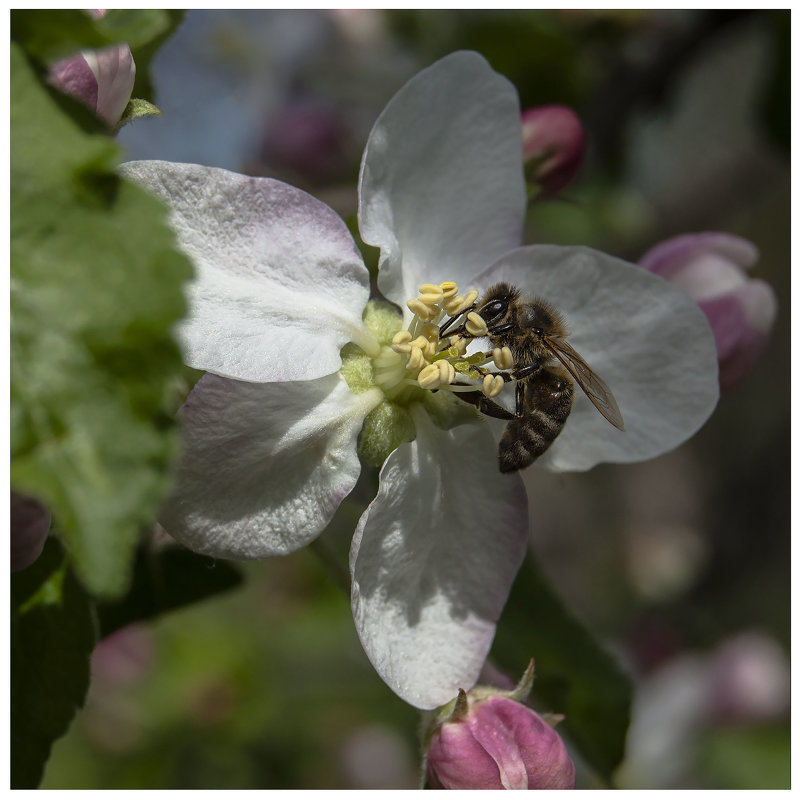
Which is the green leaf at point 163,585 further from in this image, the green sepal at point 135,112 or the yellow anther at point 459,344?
the green sepal at point 135,112

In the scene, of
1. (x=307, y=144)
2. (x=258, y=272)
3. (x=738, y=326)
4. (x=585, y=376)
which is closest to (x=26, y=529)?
(x=258, y=272)

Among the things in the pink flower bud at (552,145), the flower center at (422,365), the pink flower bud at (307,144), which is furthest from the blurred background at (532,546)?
the flower center at (422,365)

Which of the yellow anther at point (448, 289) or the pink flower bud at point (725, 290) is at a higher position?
the yellow anther at point (448, 289)

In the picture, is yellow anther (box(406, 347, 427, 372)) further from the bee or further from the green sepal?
the green sepal

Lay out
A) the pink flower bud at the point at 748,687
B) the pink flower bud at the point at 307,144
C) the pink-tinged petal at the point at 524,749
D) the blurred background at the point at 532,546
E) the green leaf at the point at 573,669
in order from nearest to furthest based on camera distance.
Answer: the pink-tinged petal at the point at 524,749, the green leaf at the point at 573,669, the blurred background at the point at 532,546, the pink flower bud at the point at 307,144, the pink flower bud at the point at 748,687

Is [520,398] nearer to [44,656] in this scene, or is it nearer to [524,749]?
[524,749]

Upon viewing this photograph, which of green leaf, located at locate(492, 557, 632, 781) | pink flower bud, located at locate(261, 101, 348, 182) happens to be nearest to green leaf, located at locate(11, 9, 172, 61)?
green leaf, located at locate(492, 557, 632, 781)

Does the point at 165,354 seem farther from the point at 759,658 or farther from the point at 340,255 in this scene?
the point at 759,658
